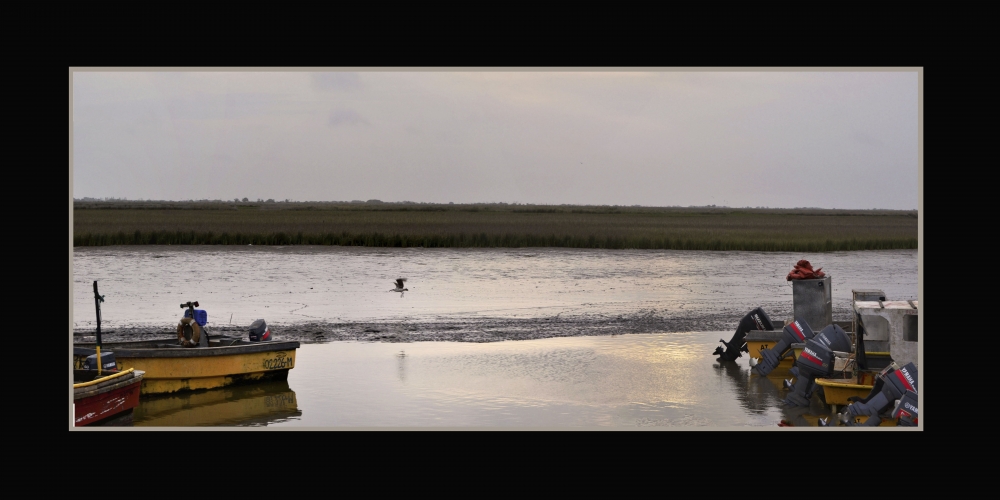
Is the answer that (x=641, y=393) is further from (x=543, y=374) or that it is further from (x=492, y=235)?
(x=492, y=235)

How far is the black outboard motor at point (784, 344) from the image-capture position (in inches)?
479

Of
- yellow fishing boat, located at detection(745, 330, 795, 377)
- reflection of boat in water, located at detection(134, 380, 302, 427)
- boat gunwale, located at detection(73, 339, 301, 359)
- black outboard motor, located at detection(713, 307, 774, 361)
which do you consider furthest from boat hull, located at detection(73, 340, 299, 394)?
yellow fishing boat, located at detection(745, 330, 795, 377)

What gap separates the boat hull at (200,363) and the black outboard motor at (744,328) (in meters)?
6.38

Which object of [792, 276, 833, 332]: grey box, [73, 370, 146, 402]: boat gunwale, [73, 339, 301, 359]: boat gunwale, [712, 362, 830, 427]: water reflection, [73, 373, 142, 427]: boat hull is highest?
[792, 276, 833, 332]: grey box

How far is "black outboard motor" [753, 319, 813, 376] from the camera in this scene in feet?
39.9

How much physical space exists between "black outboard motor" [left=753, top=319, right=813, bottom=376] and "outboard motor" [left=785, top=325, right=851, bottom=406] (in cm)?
129

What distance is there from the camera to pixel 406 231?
47.4 meters

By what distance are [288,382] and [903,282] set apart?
19.6 metres

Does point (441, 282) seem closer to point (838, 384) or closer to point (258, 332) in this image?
point (258, 332)

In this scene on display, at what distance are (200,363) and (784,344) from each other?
7.72 m

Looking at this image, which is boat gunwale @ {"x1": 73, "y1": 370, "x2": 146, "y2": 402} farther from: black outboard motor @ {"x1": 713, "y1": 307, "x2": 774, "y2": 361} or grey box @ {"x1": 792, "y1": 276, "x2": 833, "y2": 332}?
grey box @ {"x1": 792, "y1": 276, "x2": 833, "y2": 332}

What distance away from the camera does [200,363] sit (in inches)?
452

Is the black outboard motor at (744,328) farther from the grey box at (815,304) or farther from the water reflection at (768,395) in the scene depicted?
the grey box at (815,304)

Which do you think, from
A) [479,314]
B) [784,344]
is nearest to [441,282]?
[479,314]
